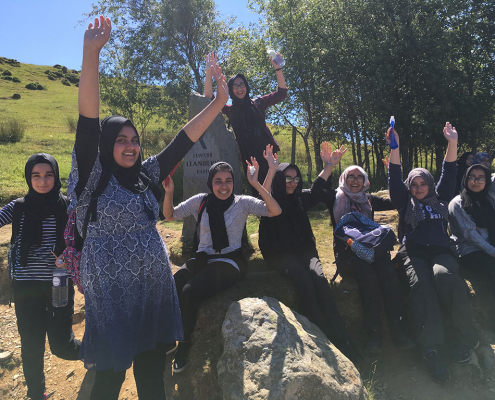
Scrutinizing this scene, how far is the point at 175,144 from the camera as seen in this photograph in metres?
2.09

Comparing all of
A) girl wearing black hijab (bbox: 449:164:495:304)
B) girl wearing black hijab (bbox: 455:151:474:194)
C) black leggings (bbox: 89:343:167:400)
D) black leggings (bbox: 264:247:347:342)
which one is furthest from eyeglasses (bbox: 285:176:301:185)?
girl wearing black hijab (bbox: 455:151:474:194)

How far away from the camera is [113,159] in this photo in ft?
6.15

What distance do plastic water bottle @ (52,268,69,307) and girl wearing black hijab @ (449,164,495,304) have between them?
4124 mm

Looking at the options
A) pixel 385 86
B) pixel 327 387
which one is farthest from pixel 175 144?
pixel 385 86

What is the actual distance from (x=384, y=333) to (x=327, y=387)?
1.64 m

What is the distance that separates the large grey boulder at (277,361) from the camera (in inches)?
86.7

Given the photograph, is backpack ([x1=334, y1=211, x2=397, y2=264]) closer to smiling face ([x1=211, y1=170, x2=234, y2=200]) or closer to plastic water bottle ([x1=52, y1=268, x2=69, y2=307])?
smiling face ([x1=211, y1=170, x2=234, y2=200])

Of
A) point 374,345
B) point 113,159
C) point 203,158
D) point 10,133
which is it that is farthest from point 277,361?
point 10,133

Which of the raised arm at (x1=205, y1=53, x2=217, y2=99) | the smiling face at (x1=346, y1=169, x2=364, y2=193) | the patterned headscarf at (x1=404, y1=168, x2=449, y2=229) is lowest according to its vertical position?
the patterned headscarf at (x1=404, y1=168, x2=449, y2=229)

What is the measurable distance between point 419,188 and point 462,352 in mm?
1637

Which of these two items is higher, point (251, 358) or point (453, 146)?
point (453, 146)

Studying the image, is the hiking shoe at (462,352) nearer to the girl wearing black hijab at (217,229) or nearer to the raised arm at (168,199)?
the girl wearing black hijab at (217,229)

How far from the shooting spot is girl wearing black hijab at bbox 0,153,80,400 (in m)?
2.83

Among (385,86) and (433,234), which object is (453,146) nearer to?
(433,234)
